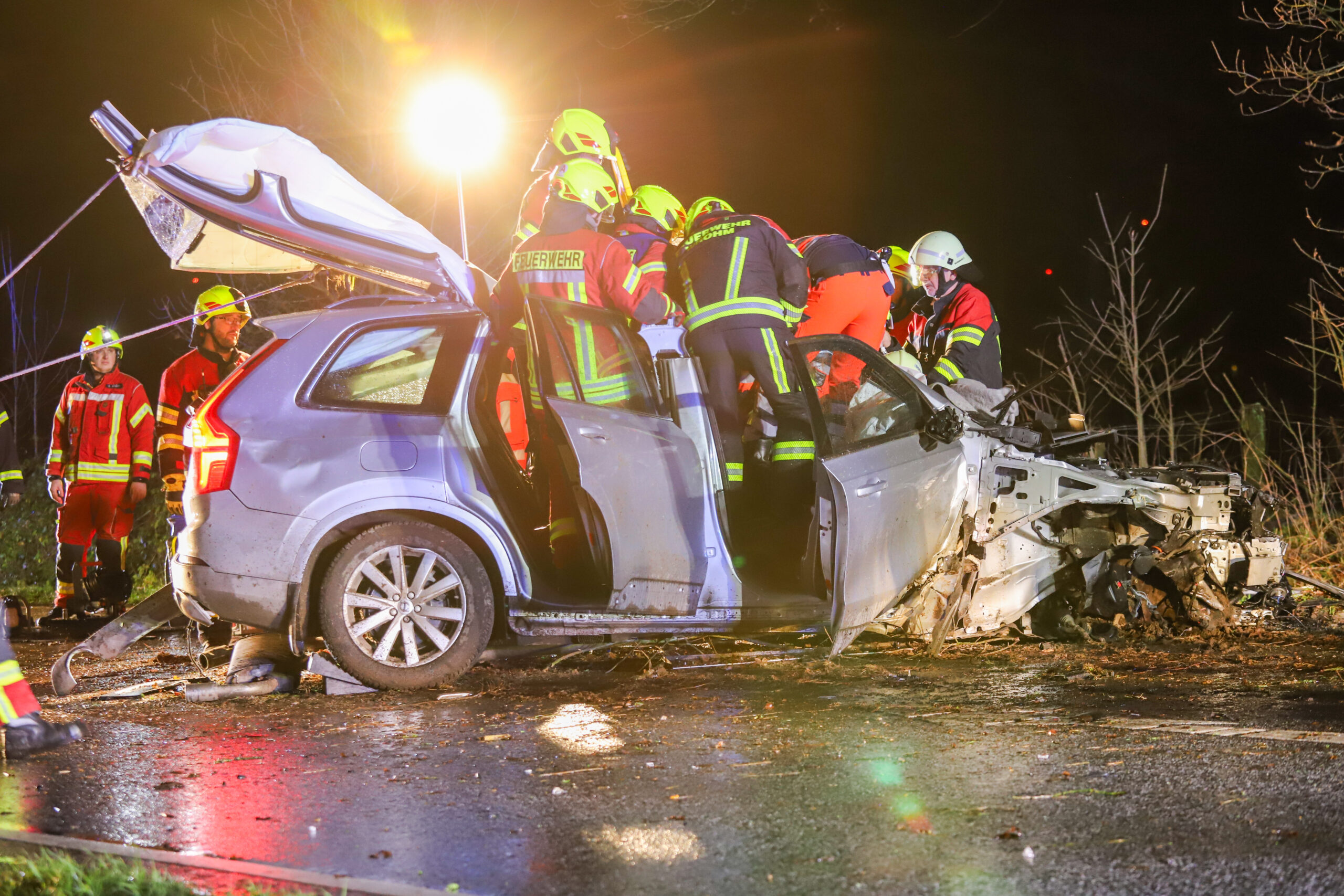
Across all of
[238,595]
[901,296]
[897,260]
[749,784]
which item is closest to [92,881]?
[749,784]

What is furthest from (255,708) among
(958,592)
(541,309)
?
(958,592)

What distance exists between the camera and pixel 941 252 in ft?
24.6

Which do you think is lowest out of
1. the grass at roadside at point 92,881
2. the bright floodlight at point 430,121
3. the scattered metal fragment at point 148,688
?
the scattered metal fragment at point 148,688

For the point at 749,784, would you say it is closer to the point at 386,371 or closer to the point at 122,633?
the point at 386,371

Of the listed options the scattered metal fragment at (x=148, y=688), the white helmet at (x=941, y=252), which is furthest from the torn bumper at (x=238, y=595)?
the white helmet at (x=941, y=252)

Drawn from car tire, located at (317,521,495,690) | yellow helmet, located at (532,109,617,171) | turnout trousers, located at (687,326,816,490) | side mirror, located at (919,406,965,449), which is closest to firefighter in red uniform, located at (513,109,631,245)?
yellow helmet, located at (532,109,617,171)

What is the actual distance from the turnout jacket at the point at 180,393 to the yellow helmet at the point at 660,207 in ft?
9.90

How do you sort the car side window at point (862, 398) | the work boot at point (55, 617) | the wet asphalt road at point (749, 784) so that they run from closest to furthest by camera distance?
the wet asphalt road at point (749, 784) → the car side window at point (862, 398) → the work boot at point (55, 617)

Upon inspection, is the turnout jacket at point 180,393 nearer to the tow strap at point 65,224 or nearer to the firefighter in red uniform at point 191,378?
the firefighter in red uniform at point 191,378

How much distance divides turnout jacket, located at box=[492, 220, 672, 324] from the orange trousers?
1.55 meters

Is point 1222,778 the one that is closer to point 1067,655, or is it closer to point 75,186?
point 1067,655

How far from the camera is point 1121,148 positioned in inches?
712

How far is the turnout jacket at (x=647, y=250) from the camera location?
5789 millimetres

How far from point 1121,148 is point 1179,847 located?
56.9 feet
